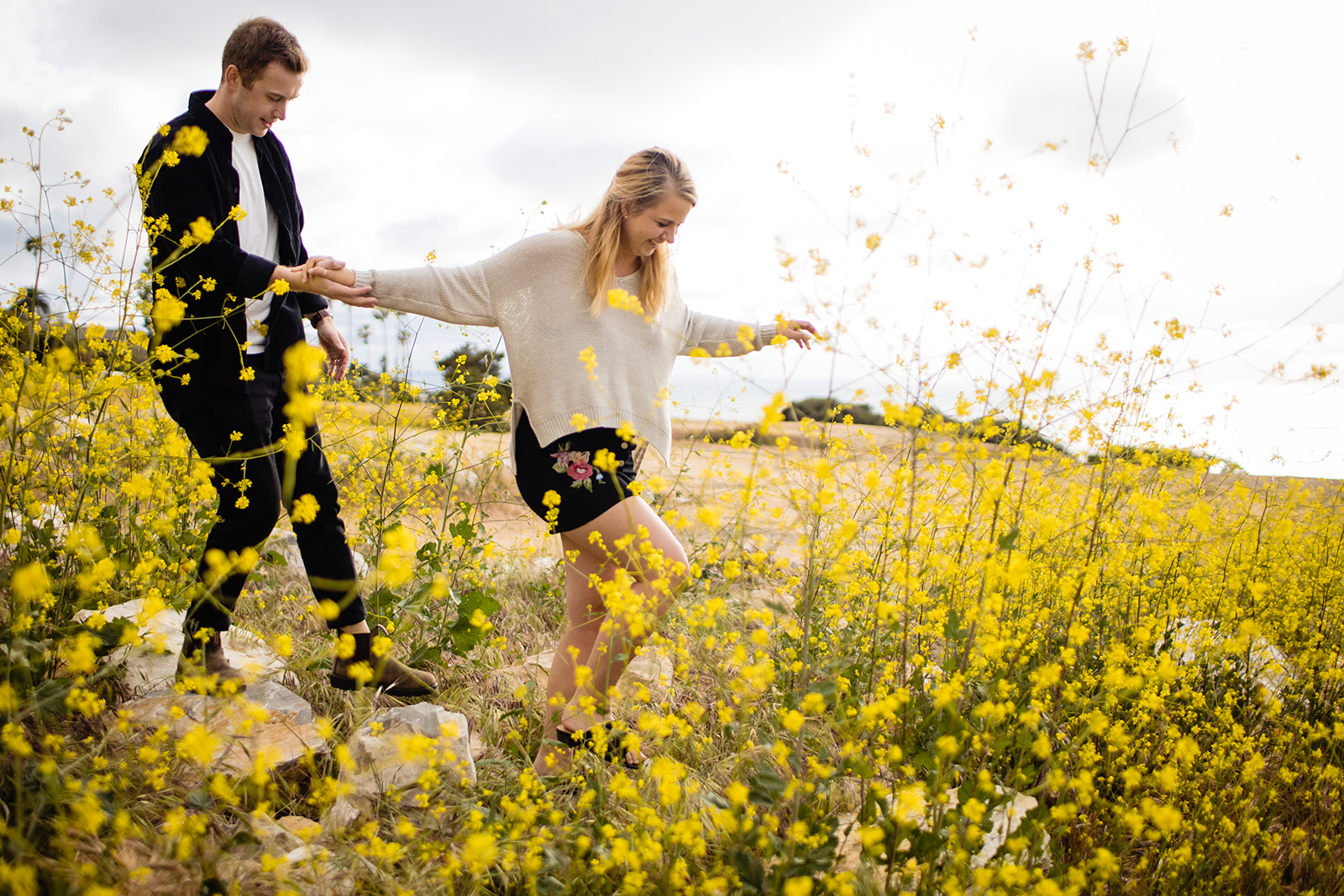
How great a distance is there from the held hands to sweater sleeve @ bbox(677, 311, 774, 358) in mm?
65

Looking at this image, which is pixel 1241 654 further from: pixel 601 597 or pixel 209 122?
pixel 209 122

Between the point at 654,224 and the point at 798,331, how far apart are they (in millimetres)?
603

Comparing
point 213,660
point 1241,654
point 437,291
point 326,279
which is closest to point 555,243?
point 437,291

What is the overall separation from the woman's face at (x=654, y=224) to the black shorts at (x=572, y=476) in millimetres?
585

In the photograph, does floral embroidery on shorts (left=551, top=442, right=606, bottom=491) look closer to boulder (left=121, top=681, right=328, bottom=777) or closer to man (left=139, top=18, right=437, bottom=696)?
man (left=139, top=18, right=437, bottom=696)

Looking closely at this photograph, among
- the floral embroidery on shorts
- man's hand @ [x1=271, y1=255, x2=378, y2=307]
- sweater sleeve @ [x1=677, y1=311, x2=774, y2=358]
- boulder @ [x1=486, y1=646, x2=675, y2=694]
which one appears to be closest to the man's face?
man's hand @ [x1=271, y1=255, x2=378, y2=307]

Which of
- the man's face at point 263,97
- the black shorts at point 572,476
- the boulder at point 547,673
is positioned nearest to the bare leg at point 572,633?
the black shorts at point 572,476

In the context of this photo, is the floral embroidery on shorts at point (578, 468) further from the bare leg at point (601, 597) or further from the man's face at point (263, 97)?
the man's face at point (263, 97)

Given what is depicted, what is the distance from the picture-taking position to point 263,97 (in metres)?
1.93

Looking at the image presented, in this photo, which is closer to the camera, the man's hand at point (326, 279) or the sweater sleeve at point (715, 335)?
the man's hand at point (326, 279)

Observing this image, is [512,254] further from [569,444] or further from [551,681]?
[551,681]

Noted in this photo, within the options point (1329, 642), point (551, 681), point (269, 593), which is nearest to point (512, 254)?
point (551, 681)

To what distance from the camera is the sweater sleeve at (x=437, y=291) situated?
202cm

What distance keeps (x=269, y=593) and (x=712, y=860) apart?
244 centimetres
